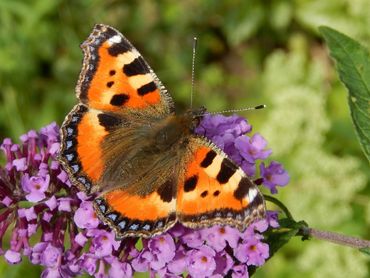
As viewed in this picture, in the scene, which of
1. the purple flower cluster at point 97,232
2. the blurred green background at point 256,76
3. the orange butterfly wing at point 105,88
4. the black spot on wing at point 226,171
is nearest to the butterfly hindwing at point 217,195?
the black spot on wing at point 226,171

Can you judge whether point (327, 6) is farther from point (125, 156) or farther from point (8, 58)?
point (125, 156)

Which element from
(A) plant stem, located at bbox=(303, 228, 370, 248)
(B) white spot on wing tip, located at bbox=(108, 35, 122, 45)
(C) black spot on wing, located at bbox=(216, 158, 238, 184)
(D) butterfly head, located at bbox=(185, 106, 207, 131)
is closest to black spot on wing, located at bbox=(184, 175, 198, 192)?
(C) black spot on wing, located at bbox=(216, 158, 238, 184)

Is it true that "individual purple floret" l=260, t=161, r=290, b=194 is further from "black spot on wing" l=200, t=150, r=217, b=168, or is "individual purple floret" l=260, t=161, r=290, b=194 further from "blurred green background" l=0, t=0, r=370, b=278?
"blurred green background" l=0, t=0, r=370, b=278

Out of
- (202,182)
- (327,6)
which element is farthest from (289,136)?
(202,182)

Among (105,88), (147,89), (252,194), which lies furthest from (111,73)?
(252,194)

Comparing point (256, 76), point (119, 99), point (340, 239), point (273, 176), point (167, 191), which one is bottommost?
point (256, 76)

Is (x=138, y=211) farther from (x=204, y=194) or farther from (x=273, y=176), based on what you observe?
(x=273, y=176)
